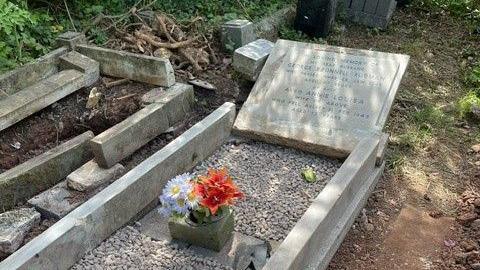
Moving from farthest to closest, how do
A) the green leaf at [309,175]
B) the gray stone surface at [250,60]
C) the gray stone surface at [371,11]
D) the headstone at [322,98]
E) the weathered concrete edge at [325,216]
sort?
the gray stone surface at [371,11]
the gray stone surface at [250,60]
the headstone at [322,98]
the green leaf at [309,175]
the weathered concrete edge at [325,216]

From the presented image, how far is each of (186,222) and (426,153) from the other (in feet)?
8.77

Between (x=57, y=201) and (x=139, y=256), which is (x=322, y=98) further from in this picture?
(x=57, y=201)

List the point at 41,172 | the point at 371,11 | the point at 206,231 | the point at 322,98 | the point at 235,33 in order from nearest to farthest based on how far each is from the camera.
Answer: the point at 206,231 → the point at 41,172 → the point at 322,98 → the point at 235,33 → the point at 371,11

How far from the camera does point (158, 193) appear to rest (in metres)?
3.73

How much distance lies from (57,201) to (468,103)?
4.33 metres

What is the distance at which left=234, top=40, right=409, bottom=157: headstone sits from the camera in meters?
4.29

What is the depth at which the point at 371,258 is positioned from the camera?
3.65m

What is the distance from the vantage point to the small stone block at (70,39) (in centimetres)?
505

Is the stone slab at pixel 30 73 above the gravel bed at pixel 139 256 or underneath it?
above

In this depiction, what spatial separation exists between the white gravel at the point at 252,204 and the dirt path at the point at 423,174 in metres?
0.48

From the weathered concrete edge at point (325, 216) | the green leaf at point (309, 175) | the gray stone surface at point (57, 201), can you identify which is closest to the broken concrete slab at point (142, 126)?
the gray stone surface at point (57, 201)

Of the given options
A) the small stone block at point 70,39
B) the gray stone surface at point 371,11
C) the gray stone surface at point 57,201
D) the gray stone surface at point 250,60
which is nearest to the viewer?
the gray stone surface at point 57,201

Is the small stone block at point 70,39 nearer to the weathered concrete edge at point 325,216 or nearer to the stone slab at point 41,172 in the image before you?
the stone slab at point 41,172

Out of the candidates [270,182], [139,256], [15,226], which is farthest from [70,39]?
[139,256]
